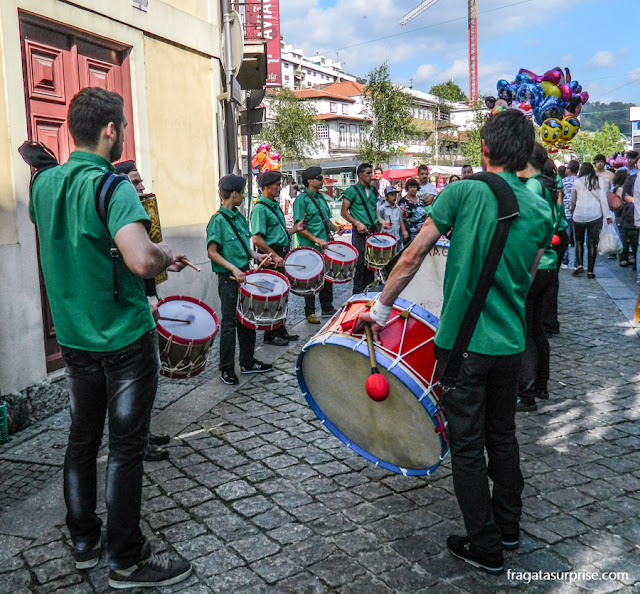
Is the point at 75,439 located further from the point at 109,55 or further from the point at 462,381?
the point at 109,55

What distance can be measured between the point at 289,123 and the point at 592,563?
4749 centimetres

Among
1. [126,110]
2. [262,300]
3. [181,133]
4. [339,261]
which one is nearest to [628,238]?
[339,261]

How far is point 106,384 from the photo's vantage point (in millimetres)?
2951

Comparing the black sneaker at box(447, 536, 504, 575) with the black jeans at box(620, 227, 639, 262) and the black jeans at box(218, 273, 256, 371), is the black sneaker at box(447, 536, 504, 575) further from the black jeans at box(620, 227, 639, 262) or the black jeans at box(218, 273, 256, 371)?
the black jeans at box(620, 227, 639, 262)

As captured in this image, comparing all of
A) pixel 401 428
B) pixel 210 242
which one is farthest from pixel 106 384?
pixel 210 242

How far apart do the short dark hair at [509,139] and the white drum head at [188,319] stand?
2177 millimetres

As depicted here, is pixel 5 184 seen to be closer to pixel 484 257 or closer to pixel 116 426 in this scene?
pixel 116 426

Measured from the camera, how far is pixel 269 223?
23.9ft

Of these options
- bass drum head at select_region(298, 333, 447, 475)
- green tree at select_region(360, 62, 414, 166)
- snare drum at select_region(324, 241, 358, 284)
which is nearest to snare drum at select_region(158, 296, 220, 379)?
bass drum head at select_region(298, 333, 447, 475)

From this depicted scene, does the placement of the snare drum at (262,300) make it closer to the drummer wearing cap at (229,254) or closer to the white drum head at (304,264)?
the drummer wearing cap at (229,254)

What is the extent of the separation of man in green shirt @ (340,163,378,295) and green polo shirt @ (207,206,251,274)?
310cm

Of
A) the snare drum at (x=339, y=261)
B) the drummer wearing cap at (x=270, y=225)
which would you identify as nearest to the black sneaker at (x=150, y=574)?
the drummer wearing cap at (x=270, y=225)

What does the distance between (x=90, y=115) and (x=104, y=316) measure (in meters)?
0.84

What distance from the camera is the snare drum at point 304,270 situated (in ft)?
23.9
